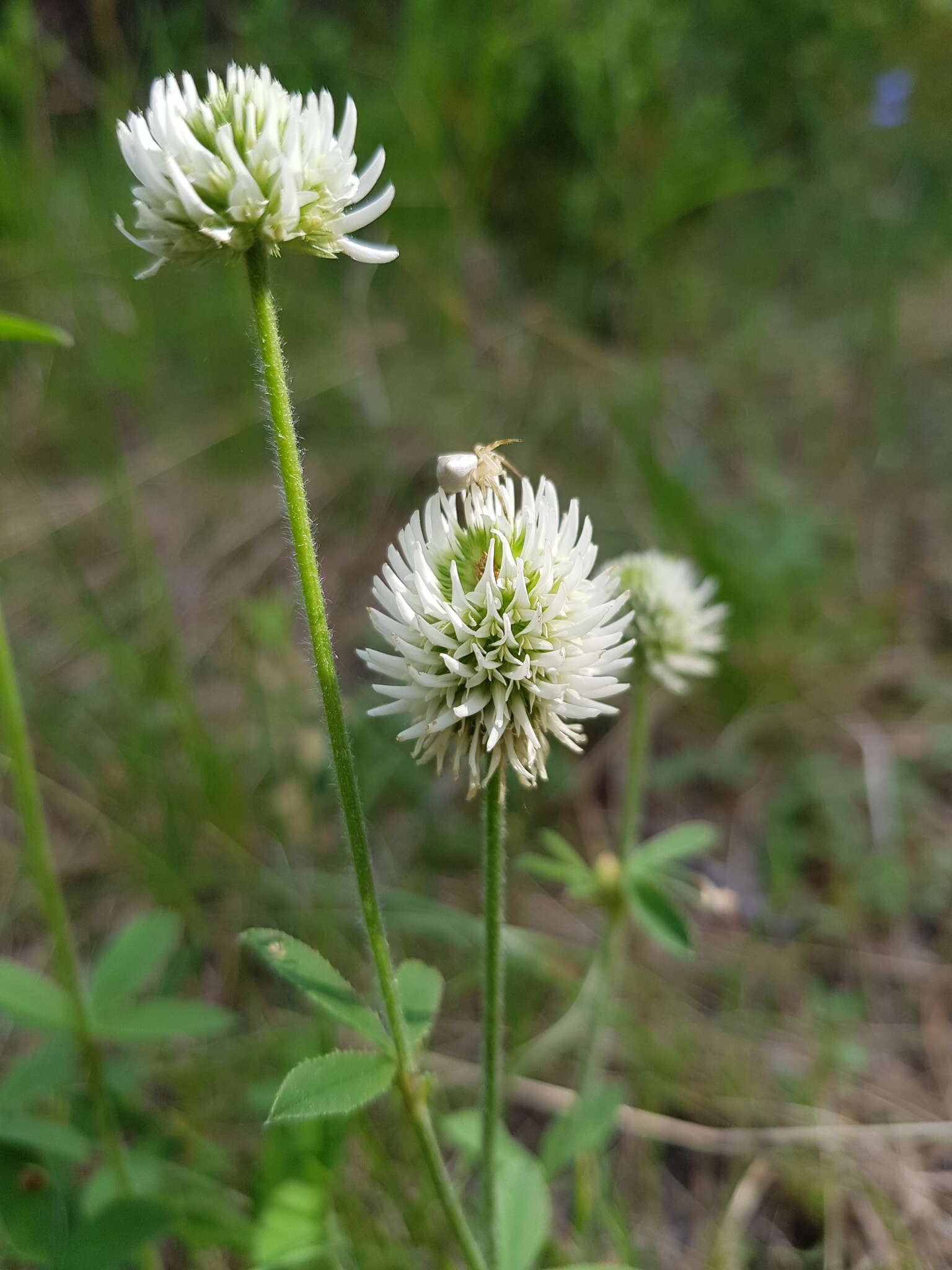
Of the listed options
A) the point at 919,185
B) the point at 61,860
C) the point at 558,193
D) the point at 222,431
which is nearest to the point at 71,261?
the point at 222,431

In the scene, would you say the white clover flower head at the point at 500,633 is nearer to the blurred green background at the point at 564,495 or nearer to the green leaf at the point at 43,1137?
the blurred green background at the point at 564,495

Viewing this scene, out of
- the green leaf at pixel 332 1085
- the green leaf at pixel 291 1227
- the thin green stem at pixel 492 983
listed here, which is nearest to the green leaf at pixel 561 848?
the thin green stem at pixel 492 983

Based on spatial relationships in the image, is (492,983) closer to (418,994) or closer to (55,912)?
(418,994)

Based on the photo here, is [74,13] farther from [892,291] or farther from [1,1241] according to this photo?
[1,1241]

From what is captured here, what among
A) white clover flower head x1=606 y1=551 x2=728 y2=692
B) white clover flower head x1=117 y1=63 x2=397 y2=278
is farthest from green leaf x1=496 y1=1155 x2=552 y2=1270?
white clover flower head x1=117 y1=63 x2=397 y2=278

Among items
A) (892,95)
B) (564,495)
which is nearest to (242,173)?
(564,495)
